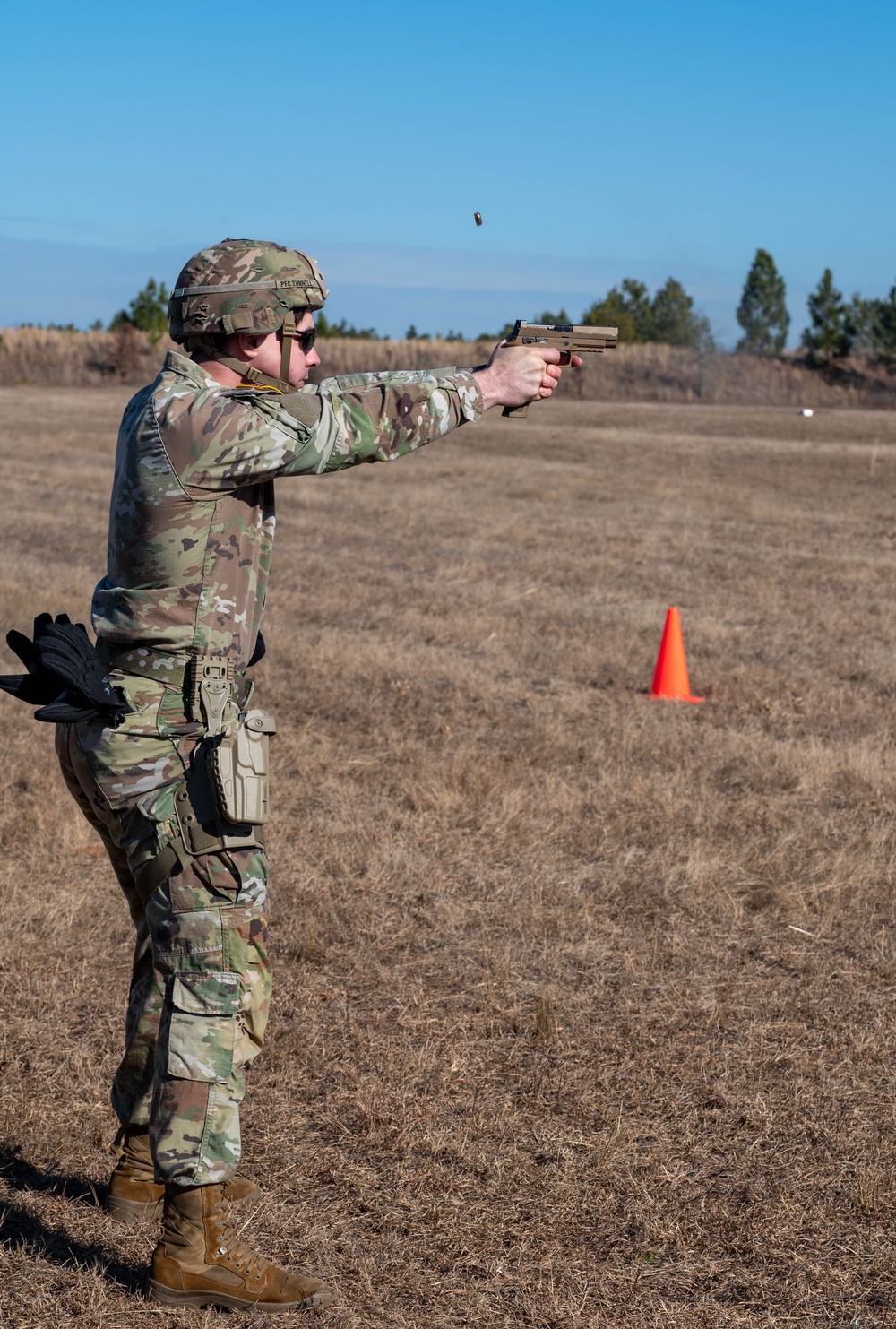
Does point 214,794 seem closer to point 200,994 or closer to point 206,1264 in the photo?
point 200,994

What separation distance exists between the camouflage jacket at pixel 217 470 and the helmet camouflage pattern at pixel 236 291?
11 centimetres

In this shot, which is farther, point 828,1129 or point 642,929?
point 642,929

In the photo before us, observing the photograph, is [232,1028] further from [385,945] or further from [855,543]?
[855,543]

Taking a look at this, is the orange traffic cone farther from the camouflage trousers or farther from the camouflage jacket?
the camouflage trousers

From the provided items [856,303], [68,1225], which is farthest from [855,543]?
[856,303]

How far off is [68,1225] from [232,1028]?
97 centimetres

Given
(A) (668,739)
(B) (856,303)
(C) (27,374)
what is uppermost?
(B) (856,303)

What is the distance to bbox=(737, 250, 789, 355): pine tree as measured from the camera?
76.0 metres

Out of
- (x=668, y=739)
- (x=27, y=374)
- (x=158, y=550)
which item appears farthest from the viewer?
(x=27, y=374)

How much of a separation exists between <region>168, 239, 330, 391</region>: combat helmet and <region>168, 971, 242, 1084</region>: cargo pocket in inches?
57.9

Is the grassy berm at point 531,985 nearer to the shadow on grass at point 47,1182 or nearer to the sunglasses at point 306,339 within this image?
the shadow on grass at point 47,1182

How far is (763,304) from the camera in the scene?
76.6 metres

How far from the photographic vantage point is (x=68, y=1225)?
3707 millimetres

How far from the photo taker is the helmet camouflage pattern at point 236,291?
323 centimetres
